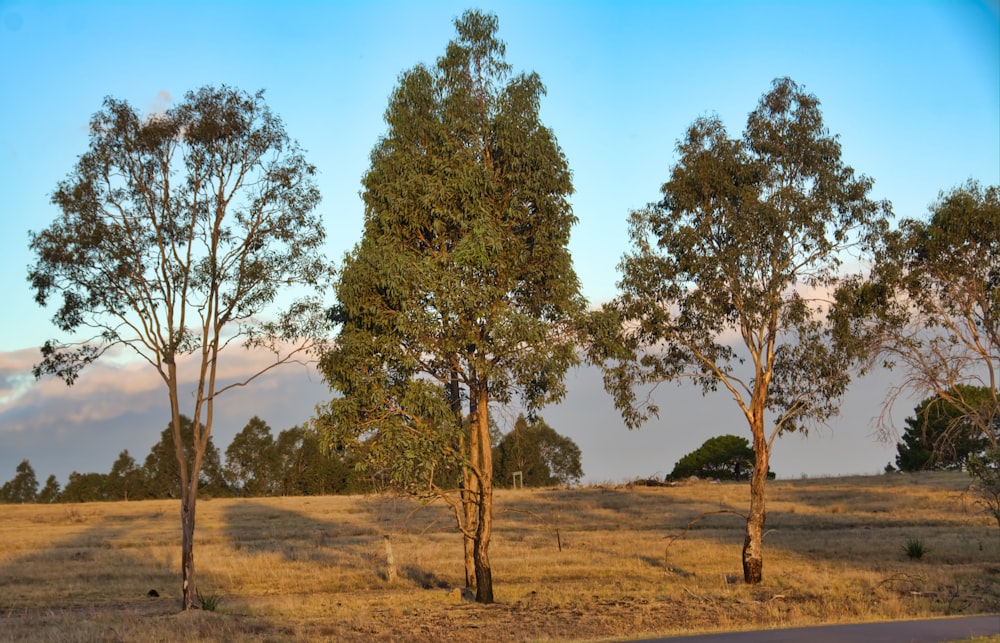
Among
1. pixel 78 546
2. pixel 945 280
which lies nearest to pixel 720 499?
pixel 945 280

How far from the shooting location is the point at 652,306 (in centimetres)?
3181

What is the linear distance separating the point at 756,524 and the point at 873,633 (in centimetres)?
1388

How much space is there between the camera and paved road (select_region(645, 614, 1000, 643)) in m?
14.8

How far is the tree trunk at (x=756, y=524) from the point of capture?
29.0m

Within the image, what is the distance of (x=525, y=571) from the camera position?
3366 centimetres

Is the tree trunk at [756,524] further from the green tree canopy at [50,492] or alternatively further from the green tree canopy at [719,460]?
the green tree canopy at [50,492]

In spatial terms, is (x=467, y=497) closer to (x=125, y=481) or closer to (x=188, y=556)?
(x=188, y=556)

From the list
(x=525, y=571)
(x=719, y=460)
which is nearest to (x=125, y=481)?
(x=719, y=460)

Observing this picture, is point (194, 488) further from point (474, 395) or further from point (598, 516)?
point (598, 516)

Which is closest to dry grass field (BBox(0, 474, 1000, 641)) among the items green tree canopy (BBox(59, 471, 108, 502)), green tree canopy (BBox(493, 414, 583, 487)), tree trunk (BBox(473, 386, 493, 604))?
tree trunk (BBox(473, 386, 493, 604))

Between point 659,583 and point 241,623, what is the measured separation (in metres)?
14.1

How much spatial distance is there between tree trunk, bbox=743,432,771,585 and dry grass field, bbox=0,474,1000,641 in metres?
0.55

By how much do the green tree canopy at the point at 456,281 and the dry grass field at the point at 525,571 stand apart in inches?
104

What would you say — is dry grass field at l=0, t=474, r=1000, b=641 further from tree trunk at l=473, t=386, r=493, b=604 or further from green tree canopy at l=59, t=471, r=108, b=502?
green tree canopy at l=59, t=471, r=108, b=502
